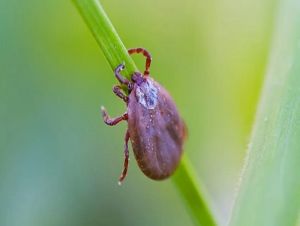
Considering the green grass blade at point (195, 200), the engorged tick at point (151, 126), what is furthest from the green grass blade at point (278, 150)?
the engorged tick at point (151, 126)

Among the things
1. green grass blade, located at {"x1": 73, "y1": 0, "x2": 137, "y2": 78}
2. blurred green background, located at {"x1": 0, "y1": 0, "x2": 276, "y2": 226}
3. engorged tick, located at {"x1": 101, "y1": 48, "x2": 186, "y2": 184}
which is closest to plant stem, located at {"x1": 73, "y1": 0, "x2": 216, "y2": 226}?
green grass blade, located at {"x1": 73, "y1": 0, "x2": 137, "y2": 78}

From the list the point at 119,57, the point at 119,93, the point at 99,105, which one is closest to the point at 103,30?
the point at 119,57

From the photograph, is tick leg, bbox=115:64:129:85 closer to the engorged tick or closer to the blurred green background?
the engorged tick

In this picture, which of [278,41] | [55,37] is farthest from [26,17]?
[278,41]

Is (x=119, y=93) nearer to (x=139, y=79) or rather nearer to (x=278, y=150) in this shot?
(x=139, y=79)

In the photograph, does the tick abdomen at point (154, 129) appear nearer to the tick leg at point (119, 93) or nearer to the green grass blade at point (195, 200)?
the tick leg at point (119, 93)

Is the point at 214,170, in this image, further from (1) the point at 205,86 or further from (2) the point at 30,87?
(2) the point at 30,87
